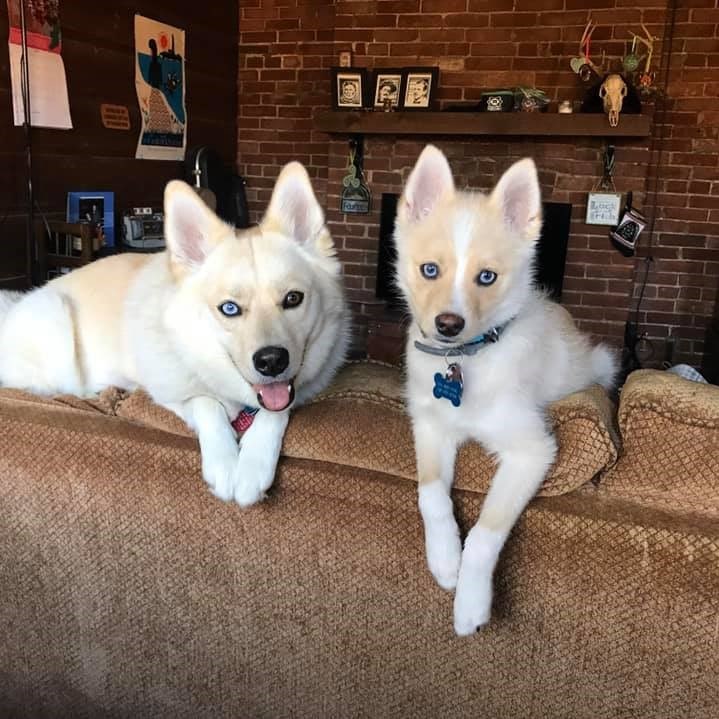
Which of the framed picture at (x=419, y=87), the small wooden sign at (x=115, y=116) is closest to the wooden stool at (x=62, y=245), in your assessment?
the small wooden sign at (x=115, y=116)

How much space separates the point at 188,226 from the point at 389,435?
0.65 metres

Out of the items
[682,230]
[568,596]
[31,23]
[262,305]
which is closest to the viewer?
[568,596]

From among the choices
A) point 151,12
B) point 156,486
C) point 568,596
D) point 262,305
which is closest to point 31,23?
point 151,12

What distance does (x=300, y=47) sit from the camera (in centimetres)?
505

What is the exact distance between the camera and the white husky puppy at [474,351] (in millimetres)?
1194

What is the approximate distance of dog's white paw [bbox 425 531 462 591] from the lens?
1190mm

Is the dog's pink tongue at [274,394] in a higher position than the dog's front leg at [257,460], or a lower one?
higher

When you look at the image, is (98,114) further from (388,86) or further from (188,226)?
(188,226)

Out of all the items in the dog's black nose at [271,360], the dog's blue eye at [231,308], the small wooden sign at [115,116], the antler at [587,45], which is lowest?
the dog's black nose at [271,360]

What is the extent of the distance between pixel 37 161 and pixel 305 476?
2935 mm

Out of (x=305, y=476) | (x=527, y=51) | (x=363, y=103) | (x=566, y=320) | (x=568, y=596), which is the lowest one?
(x=568, y=596)

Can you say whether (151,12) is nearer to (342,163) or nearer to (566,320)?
(342,163)

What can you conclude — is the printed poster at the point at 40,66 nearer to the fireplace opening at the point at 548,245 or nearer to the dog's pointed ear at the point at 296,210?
the fireplace opening at the point at 548,245

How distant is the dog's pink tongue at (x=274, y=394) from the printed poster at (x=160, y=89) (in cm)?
330
